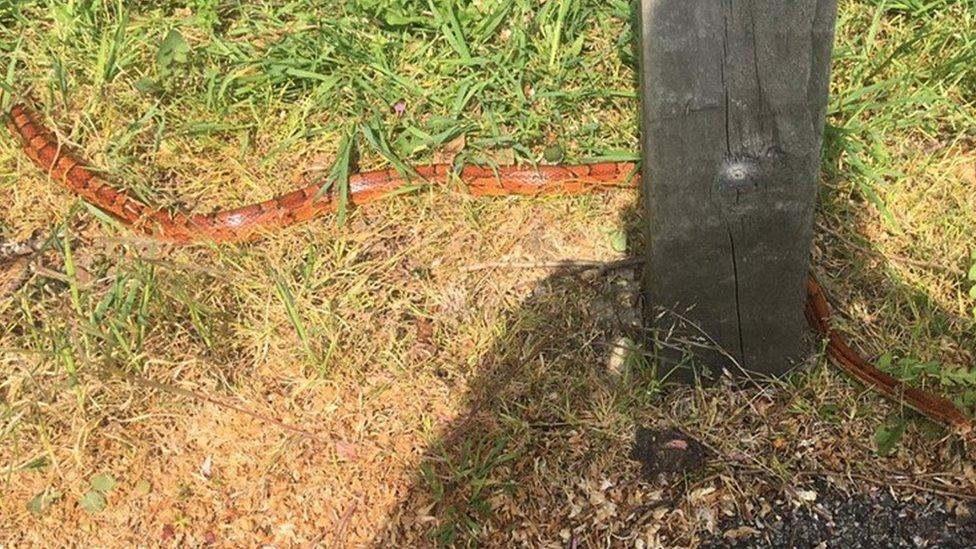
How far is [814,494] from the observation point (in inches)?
114

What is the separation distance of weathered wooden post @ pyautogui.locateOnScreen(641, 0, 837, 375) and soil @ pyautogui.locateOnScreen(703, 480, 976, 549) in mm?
469

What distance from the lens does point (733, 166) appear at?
255 centimetres

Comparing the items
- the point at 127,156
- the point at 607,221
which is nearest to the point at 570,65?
the point at 607,221

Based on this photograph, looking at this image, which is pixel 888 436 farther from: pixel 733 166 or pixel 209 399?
pixel 209 399

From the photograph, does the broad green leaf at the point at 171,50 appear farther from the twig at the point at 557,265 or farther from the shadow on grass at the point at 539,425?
the shadow on grass at the point at 539,425

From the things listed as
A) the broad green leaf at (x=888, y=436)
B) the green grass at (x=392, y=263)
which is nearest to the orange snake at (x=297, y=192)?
the green grass at (x=392, y=263)

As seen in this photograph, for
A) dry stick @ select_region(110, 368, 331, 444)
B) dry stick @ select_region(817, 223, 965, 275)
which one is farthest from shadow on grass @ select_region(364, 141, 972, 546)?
dry stick @ select_region(110, 368, 331, 444)

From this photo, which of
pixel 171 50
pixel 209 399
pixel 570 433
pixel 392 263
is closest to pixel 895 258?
pixel 570 433

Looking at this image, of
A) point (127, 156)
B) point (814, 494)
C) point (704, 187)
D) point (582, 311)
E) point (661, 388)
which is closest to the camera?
point (704, 187)

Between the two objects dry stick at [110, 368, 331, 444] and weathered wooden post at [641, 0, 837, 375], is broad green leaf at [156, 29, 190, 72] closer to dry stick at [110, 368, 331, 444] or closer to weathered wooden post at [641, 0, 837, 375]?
dry stick at [110, 368, 331, 444]

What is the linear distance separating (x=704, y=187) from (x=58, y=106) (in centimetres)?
284

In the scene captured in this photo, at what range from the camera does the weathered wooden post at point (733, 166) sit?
2.27 m

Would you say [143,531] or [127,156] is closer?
[143,531]

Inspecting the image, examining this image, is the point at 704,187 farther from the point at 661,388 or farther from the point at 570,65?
the point at 570,65
